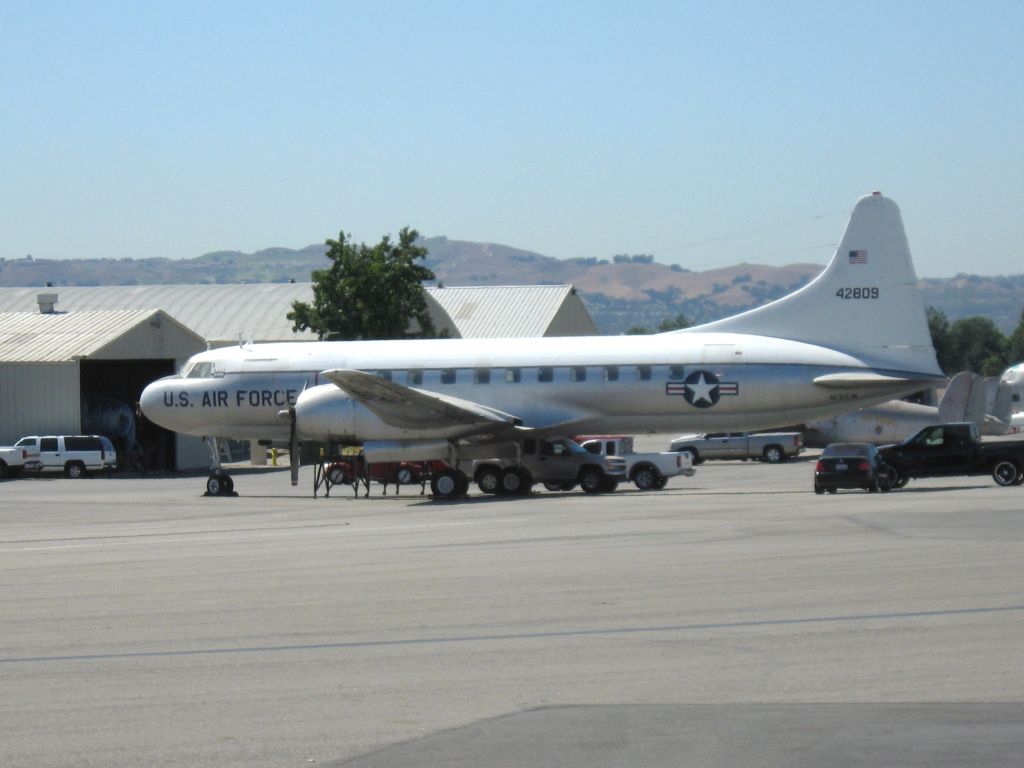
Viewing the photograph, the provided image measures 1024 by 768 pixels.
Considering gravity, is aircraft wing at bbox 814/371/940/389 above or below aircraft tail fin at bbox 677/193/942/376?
below

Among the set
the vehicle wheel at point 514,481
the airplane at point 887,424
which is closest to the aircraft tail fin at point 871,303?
the vehicle wheel at point 514,481

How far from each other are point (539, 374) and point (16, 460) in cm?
2469

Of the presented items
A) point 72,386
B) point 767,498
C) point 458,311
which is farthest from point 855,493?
point 458,311

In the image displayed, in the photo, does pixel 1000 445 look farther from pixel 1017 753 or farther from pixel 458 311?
pixel 458 311

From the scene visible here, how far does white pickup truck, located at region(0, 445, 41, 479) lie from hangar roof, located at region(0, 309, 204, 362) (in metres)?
5.11

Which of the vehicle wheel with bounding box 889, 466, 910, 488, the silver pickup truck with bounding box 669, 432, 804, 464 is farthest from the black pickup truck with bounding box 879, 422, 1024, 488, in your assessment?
the silver pickup truck with bounding box 669, 432, 804, 464

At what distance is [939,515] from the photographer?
23.5 meters

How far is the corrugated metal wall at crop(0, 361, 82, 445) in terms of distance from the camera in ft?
179

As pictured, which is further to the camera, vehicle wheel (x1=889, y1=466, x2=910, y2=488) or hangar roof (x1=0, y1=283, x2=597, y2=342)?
hangar roof (x1=0, y1=283, x2=597, y2=342)

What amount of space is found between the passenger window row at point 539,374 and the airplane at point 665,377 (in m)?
0.03

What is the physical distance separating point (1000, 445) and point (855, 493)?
13.4 feet

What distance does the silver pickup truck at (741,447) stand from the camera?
57.0 meters

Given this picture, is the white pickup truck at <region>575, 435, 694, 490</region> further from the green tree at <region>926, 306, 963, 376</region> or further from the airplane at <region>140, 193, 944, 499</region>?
the green tree at <region>926, 306, 963, 376</region>

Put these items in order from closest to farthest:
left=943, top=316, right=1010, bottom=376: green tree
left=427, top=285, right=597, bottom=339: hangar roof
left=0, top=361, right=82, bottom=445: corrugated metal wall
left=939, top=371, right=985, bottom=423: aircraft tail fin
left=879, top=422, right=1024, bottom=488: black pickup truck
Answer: left=879, top=422, right=1024, bottom=488: black pickup truck
left=939, top=371, right=985, bottom=423: aircraft tail fin
left=0, top=361, right=82, bottom=445: corrugated metal wall
left=427, top=285, right=597, bottom=339: hangar roof
left=943, top=316, right=1010, bottom=376: green tree
